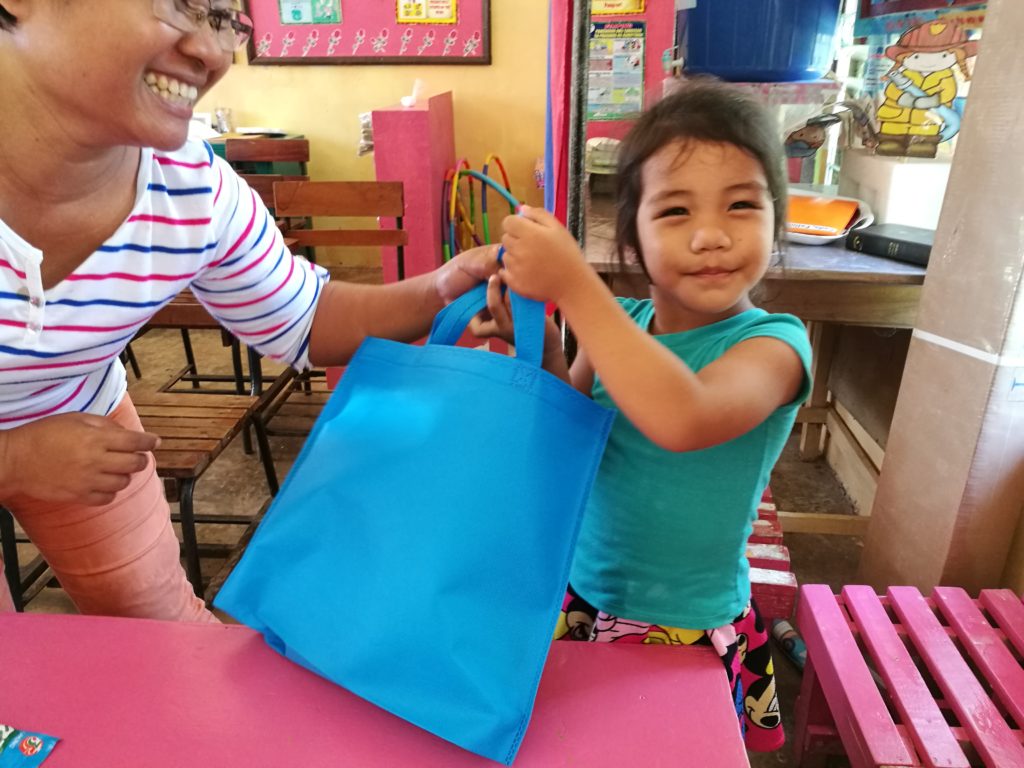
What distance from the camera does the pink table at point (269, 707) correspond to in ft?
2.27

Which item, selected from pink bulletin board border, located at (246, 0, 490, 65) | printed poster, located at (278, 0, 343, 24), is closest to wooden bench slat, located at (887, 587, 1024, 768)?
pink bulletin board border, located at (246, 0, 490, 65)

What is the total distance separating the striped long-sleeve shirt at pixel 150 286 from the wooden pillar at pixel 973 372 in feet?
4.41

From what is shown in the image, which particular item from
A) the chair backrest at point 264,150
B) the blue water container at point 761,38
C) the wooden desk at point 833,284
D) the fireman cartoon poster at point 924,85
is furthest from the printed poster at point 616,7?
the chair backrest at point 264,150

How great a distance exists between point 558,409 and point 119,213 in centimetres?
64

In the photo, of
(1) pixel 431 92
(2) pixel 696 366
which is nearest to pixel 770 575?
(2) pixel 696 366

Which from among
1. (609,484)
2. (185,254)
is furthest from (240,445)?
(609,484)

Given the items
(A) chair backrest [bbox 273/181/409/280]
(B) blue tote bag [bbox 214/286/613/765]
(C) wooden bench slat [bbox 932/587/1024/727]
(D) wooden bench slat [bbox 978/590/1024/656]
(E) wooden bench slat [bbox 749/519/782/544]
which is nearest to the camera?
(B) blue tote bag [bbox 214/286/613/765]

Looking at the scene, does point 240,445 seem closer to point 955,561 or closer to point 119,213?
point 119,213

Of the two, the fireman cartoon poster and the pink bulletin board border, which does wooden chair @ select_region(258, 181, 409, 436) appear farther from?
the pink bulletin board border

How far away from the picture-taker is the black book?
180 centimetres

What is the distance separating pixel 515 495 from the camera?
2.19ft

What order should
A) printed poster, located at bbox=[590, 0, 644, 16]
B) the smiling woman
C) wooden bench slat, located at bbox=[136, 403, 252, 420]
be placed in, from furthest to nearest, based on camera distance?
printed poster, located at bbox=[590, 0, 644, 16]
wooden bench slat, located at bbox=[136, 403, 252, 420]
the smiling woman

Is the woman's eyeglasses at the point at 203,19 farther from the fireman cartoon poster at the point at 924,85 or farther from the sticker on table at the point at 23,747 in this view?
the fireman cartoon poster at the point at 924,85

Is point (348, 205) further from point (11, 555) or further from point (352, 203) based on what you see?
point (11, 555)
